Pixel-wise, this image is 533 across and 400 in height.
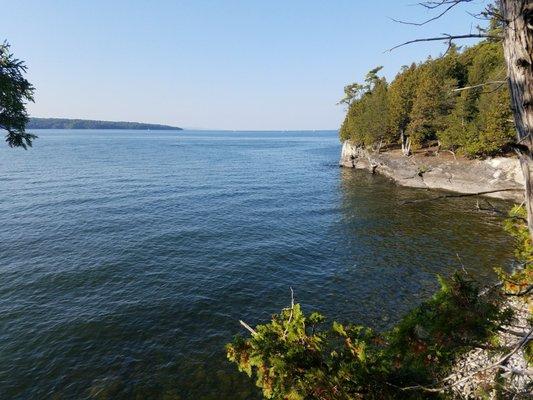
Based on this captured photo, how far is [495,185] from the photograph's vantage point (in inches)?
1692

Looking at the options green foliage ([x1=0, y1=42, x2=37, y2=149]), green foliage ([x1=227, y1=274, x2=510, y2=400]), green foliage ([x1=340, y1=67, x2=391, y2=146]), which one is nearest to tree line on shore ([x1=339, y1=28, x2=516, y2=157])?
green foliage ([x1=340, y1=67, x2=391, y2=146])

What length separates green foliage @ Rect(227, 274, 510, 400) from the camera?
6711 mm

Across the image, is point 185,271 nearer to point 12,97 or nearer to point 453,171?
point 12,97

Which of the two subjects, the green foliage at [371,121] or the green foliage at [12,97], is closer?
the green foliage at [12,97]

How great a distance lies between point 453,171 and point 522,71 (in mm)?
52090

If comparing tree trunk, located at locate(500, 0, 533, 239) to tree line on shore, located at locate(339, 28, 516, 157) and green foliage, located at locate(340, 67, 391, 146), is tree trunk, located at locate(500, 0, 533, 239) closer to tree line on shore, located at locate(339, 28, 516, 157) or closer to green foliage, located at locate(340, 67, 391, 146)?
tree line on shore, located at locate(339, 28, 516, 157)

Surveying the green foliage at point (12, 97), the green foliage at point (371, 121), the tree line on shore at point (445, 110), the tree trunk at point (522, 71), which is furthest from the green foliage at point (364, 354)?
the green foliage at point (371, 121)

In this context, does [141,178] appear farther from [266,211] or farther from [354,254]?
[354,254]

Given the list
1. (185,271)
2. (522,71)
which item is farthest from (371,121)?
(522,71)

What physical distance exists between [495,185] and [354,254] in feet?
87.7

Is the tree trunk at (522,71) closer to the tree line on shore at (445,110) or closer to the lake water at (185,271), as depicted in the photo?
the lake water at (185,271)

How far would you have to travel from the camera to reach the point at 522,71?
11.9ft

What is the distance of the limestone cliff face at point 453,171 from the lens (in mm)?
43094

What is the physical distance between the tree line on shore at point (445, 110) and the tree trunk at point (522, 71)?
4070 centimetres
